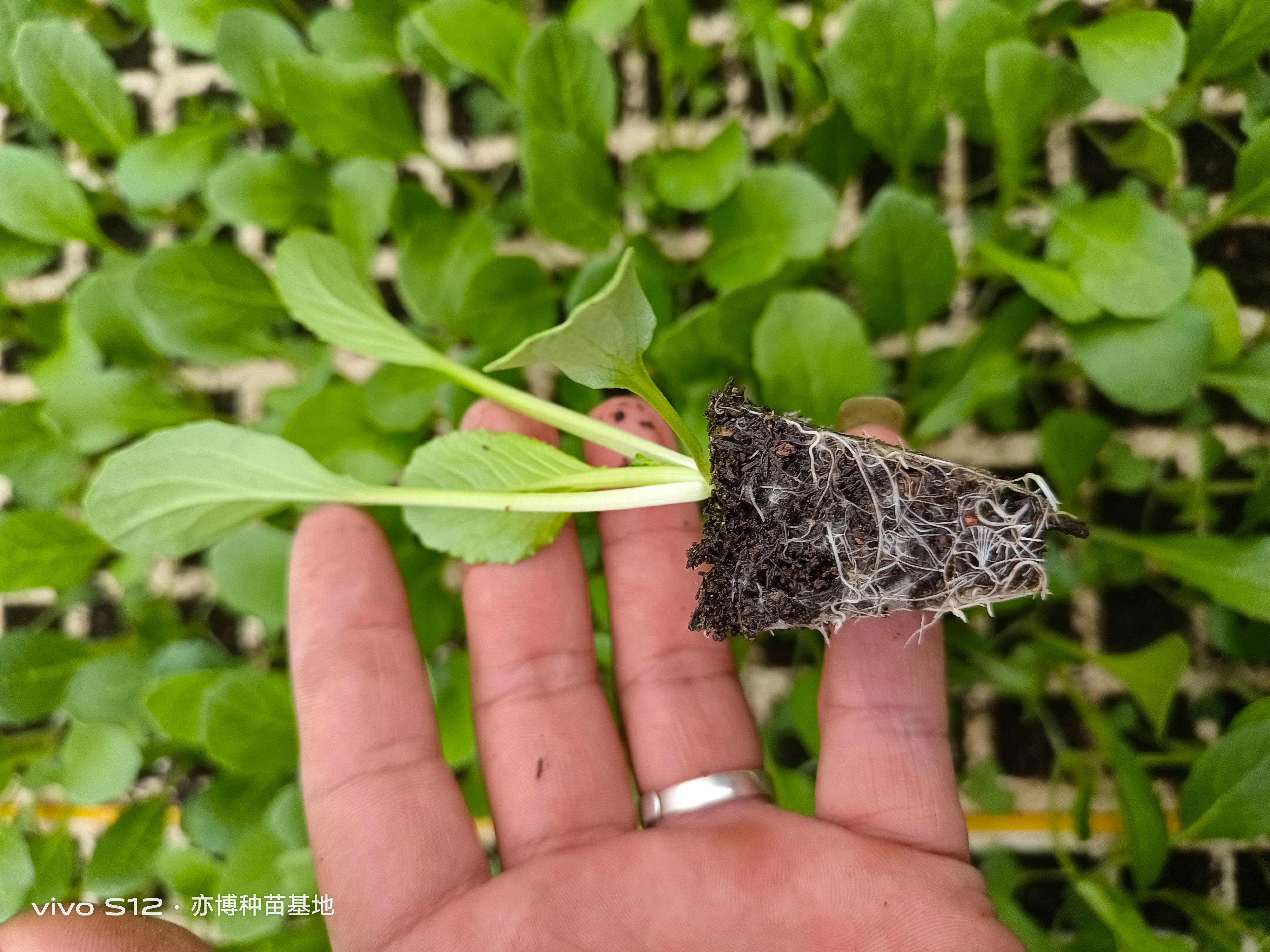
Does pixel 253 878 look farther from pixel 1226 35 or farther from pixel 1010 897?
pixel 1226 35

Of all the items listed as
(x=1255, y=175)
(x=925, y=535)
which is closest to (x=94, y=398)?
(x=925, y=535)

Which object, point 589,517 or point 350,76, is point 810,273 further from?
point 350,76

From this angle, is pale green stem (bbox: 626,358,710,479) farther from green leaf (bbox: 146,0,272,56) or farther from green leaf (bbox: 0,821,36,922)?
green leaf (bbox: 0,821,36,922)

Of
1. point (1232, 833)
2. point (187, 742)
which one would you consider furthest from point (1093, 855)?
point (187, 742)

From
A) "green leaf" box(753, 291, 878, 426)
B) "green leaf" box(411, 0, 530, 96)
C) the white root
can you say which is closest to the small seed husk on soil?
the white root

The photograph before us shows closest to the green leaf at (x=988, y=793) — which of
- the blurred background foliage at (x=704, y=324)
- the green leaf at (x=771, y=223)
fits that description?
the blurred background foliage at (x=704, y=324)
